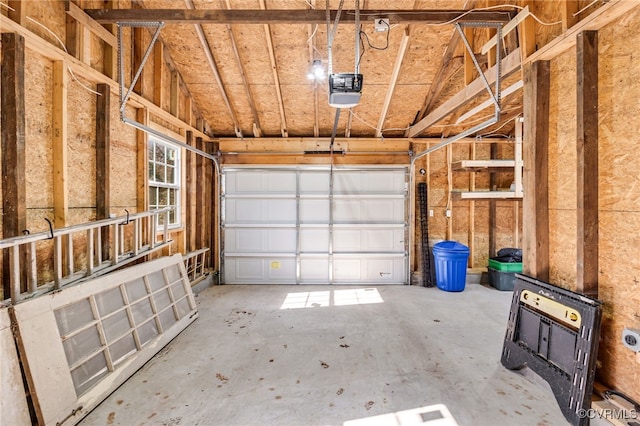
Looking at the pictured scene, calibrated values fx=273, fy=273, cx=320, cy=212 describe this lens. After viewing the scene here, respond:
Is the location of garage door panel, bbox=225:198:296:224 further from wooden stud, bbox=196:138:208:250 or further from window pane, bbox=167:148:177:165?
window pane, bbox=167:148:177:165

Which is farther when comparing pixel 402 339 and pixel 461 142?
pixel 461 142

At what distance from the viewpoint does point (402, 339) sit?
3.24m

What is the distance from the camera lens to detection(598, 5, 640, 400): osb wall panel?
1842mm

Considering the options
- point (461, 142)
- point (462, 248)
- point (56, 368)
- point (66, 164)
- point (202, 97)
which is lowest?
point (56, 368)

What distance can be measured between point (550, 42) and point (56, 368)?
4680mm

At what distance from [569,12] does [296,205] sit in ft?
14.8

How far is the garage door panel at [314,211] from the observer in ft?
18.6

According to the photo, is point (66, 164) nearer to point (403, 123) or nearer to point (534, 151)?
point (534, 151)

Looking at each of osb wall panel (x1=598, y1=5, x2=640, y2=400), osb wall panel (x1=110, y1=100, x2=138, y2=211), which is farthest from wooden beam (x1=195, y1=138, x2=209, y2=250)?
osb wall panel (x1=598, y1=5, x2=640, y2=400)

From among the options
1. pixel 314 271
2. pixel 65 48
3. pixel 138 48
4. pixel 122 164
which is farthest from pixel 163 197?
pixel 314 271

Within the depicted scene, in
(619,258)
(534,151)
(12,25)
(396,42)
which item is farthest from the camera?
(396,42)

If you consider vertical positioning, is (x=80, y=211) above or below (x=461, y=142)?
below

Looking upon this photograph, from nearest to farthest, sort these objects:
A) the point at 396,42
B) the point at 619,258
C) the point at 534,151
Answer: the point at 619,258 < the point at 534,151 < the point at 396,42

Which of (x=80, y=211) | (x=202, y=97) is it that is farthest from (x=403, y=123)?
(x=80, y=211)
